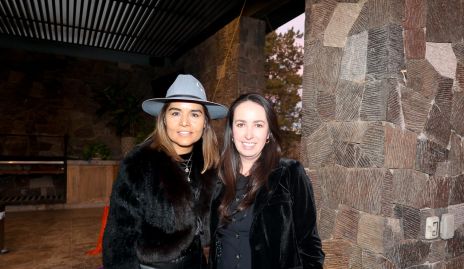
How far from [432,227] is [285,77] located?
6.99 meters

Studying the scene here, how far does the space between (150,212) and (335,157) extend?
4.79 feet

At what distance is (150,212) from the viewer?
167cm

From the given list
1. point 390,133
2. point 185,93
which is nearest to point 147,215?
point 185,93

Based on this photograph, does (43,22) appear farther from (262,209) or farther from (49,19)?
(262,209)

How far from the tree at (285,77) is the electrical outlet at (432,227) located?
5.73m

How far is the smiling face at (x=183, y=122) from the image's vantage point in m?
1.82

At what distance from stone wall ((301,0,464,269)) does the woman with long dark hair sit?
65cm

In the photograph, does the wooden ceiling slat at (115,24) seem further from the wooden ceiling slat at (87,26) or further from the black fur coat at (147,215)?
the black fur coat at (147,215)

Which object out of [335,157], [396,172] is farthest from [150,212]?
[396,172]

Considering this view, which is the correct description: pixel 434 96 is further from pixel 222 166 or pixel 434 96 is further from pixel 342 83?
pixel 222 166

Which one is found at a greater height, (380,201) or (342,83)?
(342,83)

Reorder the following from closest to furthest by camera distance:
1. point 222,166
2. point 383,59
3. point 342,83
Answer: point 222,166, point 383,59, point 342,83

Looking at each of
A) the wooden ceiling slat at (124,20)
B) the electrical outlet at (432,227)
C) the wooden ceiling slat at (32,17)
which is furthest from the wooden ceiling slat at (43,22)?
the electrical outlet at (432,227)

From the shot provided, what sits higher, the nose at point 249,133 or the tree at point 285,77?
the tree at point 285,77
